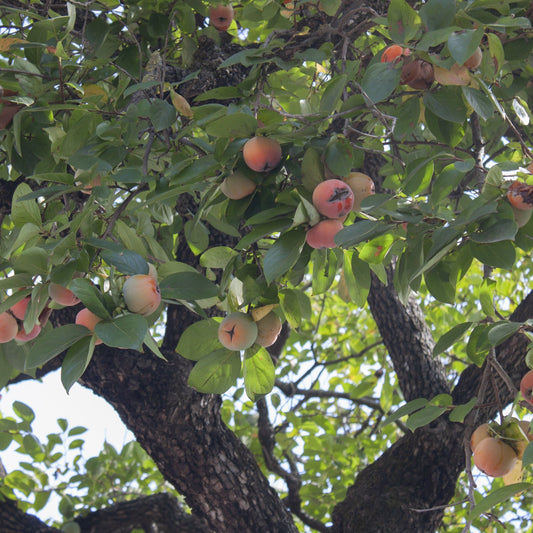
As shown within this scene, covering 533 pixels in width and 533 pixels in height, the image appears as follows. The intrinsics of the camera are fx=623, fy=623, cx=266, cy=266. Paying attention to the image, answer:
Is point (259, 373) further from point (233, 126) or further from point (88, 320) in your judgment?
point (233, 126)

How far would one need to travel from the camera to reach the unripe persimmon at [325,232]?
1.14m

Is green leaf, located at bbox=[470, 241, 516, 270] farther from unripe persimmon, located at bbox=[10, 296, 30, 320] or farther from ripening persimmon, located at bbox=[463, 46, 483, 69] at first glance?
unripe persimmon, located at bbox=[10, 296, 30, 320]

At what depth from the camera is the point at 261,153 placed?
3.88 ft

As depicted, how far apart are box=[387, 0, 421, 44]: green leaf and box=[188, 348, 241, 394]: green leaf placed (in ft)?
2.53

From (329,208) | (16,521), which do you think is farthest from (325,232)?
(16,521)

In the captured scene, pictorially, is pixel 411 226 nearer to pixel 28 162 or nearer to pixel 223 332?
pixel 223 332

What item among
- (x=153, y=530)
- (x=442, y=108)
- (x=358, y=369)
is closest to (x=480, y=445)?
(x=442, y=108)

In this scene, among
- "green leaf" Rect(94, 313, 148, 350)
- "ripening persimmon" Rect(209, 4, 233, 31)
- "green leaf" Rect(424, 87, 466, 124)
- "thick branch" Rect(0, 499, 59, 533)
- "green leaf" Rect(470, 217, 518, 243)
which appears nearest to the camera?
"green leaf" Rect(94, 313, 148, 350)

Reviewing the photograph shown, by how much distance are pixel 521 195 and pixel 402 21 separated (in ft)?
1.34

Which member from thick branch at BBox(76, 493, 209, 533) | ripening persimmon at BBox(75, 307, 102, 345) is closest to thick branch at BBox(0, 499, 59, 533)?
thick branch at BBox(76, 493, 209, 533)

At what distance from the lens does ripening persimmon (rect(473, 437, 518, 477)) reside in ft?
4.26

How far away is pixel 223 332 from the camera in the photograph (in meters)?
1.35

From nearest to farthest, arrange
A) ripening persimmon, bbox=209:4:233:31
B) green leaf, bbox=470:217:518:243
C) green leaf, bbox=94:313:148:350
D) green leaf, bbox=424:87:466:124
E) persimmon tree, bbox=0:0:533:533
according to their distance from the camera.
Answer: green leaf, bbox=94:313:148:350 < green leaf, bbox=470:217:518:243 < persimmon tree, bbox=0:0:533:533 < green leaf, bbox=424:87:466:124 < ripening persimmon, bbox=209:4:233:31

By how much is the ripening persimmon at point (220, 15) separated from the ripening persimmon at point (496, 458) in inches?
61.9
